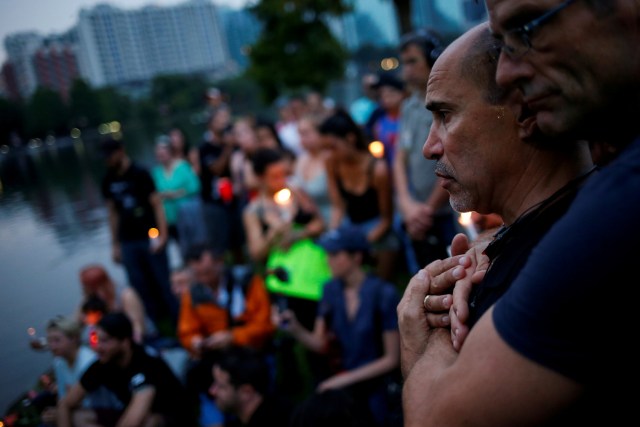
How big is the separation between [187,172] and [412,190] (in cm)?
415

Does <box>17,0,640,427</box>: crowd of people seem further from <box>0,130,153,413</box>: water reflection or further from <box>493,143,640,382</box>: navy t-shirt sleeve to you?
<box>0,130,153,413</box>: water reflection

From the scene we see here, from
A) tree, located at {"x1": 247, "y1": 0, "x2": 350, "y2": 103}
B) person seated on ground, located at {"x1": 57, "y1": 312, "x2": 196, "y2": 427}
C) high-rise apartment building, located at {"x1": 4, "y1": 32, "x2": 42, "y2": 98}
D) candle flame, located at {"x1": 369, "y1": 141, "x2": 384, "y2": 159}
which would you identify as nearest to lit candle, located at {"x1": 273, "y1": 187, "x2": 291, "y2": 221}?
candle flame, located at {"x1": 369, "y1": 141, "x2": 384, "y2": 159}

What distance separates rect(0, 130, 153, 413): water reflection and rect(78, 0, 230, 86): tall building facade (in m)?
85.6

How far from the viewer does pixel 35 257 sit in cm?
716

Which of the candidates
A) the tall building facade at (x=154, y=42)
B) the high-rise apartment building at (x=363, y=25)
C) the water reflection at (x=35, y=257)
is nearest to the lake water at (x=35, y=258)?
the water reflection at (x=35, y=257)

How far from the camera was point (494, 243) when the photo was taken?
125 cm

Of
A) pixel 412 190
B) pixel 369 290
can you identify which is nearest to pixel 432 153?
pixel 369 290

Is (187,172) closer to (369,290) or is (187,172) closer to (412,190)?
(412,190)

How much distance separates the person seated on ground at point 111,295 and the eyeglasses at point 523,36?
15.9 feet

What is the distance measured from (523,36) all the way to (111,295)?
5.25 m

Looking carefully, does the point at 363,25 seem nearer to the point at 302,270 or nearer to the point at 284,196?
the point at 284,196

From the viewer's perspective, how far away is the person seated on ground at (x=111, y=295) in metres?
5.27

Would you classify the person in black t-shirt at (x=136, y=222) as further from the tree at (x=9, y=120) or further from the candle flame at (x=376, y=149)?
the tree at (x=9, y=120)

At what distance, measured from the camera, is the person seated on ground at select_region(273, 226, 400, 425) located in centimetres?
359
